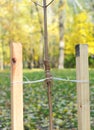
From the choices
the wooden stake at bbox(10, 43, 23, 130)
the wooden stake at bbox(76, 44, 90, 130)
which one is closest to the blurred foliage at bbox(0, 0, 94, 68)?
the wooden stake at bbox(76, 44, 90, 130)

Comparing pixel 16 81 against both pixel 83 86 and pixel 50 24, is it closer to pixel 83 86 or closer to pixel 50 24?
pixel 83 86

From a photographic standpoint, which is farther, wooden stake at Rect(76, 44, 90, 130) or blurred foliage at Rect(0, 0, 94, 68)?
blurred foliage at Rect(0, 0, 94, 68)

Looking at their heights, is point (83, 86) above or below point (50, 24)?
below

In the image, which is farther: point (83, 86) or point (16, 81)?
point (83, 86)

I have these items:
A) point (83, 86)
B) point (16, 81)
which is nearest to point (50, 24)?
point (83, 86)

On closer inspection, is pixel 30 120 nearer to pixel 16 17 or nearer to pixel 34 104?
pixel 34 104

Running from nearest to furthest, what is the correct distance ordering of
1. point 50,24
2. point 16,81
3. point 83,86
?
point 16,81
point 83,86
point 50,24

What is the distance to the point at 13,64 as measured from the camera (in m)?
2.96

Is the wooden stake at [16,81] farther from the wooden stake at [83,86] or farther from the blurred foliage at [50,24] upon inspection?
the blurred foliage at [50,24]

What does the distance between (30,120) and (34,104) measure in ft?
5.33

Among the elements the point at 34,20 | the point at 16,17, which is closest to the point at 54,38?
the point at 34,20

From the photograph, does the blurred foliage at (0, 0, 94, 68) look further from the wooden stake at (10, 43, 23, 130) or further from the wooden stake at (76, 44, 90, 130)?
the wooden stake at (10, 43, 23, 130)

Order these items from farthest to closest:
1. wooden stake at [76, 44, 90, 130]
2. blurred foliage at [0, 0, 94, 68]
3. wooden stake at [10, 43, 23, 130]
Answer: blurred foliage at [0, 0, 94, 68]
wooden stake at [76, 44, 90, 130]
wooden stake at [10, 43, 23, 130]

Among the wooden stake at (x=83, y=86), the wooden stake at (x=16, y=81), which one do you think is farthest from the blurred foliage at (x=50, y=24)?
the wooden stake at (x=16, y=81)
